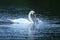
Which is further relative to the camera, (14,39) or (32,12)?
(32,12)

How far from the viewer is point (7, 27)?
191 centimetres

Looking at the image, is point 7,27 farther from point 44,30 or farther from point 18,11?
point 18,11

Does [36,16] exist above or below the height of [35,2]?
below

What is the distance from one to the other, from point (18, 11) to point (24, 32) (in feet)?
2.02

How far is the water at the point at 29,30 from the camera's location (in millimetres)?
1724

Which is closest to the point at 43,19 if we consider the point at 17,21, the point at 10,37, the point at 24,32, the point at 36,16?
the point at 36,16

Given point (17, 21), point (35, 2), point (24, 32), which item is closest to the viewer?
point (24, 32)

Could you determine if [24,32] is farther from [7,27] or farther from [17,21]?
[17,21]

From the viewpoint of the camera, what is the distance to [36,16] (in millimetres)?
2244

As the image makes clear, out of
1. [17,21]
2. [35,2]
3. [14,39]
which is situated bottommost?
[14,39]

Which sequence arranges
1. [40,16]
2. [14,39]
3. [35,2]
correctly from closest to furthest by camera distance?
[14,39], [40,16], [35,2]

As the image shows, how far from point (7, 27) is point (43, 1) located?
959 mm

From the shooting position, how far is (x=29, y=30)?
1.89 metres

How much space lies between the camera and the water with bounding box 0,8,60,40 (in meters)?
1.72
